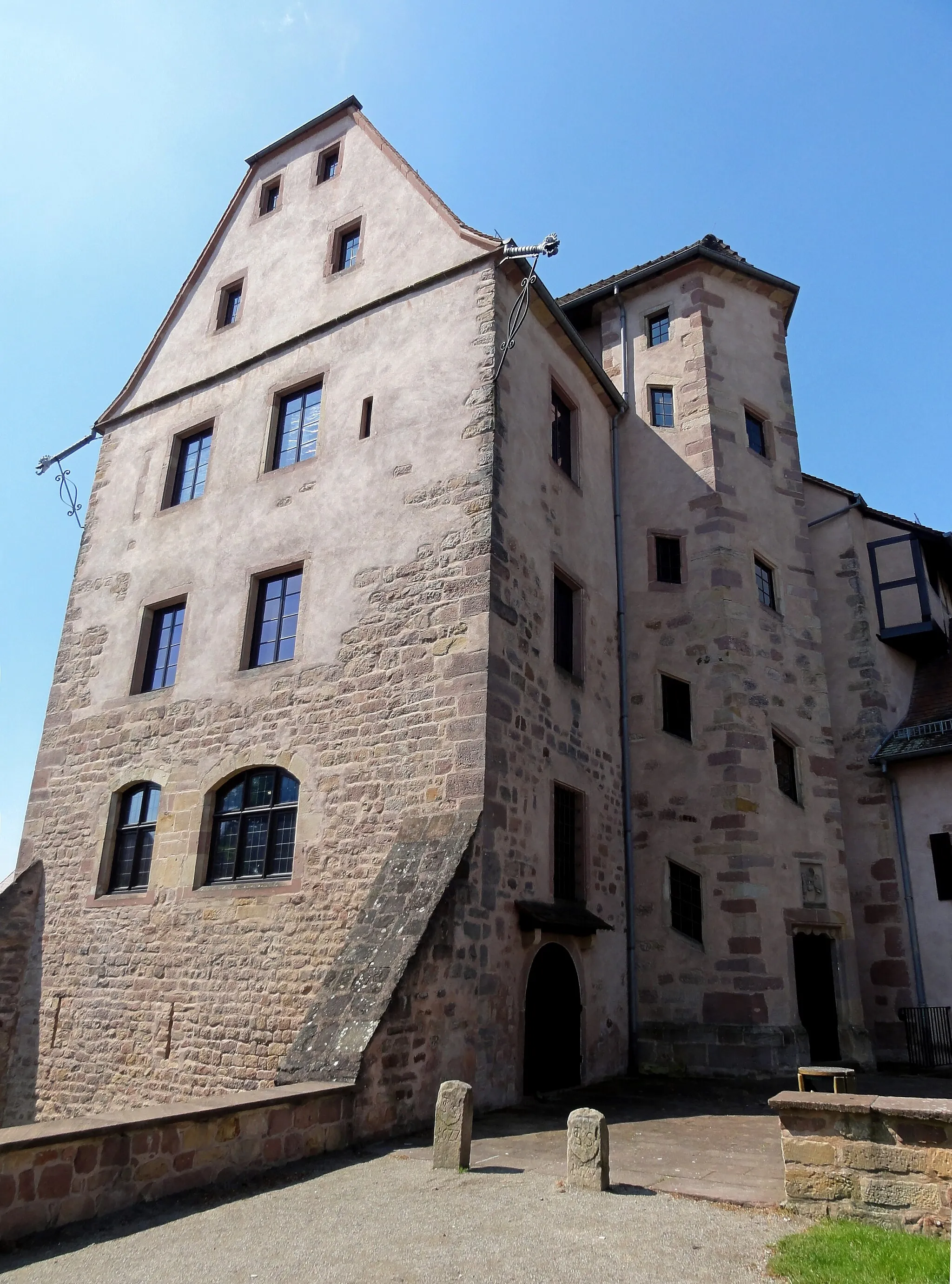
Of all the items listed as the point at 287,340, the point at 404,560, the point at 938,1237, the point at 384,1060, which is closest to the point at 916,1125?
the point at 938,1237

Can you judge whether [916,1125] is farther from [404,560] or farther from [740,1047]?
[404,560]

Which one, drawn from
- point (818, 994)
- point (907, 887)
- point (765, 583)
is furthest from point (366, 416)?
point (907, 887)

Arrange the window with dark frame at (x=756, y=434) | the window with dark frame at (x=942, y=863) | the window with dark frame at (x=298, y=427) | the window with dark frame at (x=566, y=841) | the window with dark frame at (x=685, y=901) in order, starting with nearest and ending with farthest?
the window with dark frame at (x=566, y=841) < the window with dark frame at (x=685, y=901) < the window with dark frame at (x=298, y=427) < the window with dark frame at (x=942, y=863) < the window with dark frame at (x=756, y=434)

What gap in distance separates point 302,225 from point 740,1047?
46.5 ft

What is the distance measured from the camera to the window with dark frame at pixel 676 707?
544 inches

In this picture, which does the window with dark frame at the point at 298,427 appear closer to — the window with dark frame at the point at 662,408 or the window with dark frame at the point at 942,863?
the window with dark frame at the point at 662,408

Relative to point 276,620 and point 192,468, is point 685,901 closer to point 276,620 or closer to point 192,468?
point 276,620

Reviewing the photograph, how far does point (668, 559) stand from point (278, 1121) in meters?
10.6

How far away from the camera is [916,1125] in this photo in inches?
198

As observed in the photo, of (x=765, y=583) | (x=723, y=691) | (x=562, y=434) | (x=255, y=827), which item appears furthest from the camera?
(x=765, y=583)

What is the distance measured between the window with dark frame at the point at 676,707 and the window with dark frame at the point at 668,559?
1.66 m

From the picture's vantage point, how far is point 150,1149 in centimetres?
588


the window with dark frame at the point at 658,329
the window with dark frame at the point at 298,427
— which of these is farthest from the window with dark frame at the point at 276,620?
the window with dark frame at the point at 658,329

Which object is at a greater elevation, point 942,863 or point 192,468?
point 192,468
